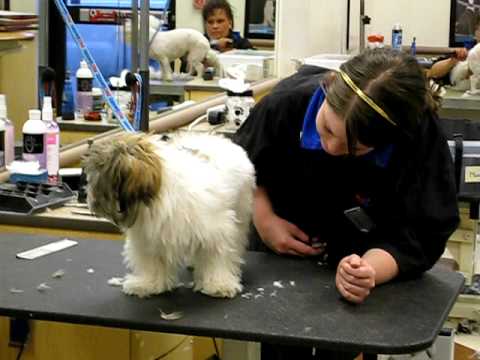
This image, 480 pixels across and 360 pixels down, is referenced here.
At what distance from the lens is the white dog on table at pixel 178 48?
2.87m

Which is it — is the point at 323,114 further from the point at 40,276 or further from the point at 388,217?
the point at 40,276

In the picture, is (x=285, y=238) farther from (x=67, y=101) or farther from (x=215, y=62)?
(x=215, y=62)

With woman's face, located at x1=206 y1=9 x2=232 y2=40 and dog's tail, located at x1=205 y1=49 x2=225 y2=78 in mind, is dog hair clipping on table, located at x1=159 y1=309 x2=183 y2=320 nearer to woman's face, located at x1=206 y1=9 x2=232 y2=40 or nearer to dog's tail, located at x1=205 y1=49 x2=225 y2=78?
dog's tail, located at x1=205 y1=49 x2=225 y2=78

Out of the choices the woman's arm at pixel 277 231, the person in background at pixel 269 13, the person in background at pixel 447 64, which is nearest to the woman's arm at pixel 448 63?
the person in background at pixel 447 64

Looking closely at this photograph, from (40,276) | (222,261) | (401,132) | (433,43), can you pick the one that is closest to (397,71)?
(401,132)

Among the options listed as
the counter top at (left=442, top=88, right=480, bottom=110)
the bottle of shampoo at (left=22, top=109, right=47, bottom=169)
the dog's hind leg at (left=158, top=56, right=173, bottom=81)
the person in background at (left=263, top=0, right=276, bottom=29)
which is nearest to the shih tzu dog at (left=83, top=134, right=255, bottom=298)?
the bottle of shampoo at (left=22, top=109, right=47, bottom=169)

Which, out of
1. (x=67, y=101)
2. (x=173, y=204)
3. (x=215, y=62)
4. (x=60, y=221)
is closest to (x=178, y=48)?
(x=215, y=62)

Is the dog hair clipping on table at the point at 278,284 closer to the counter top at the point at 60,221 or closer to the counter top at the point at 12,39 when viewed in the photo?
the counter top at the point at 60,221

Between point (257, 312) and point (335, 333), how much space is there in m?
0.14

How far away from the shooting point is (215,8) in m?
3.56

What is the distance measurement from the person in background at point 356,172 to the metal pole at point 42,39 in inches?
37.5

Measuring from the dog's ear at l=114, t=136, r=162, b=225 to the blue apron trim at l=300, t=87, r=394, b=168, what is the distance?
366 millimetres

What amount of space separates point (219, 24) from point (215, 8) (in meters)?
0.07

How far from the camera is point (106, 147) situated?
1321 millimetres
